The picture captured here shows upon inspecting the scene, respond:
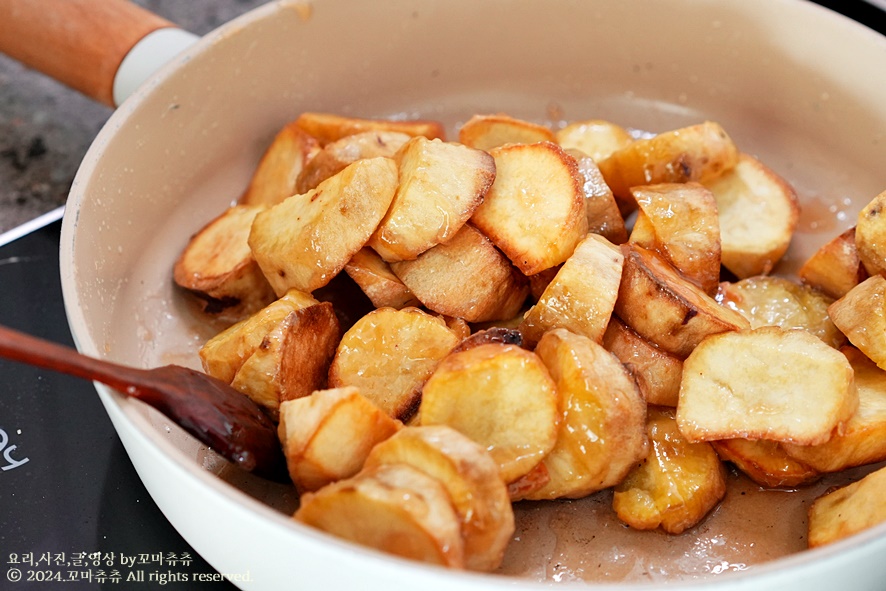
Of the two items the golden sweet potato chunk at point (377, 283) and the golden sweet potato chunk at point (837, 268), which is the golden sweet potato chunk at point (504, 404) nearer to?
the golden sweet potato chunk at point (377, 283)

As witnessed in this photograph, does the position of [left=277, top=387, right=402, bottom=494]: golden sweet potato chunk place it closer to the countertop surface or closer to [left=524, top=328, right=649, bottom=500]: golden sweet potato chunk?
[left=524, top=328, right=649, bottom=500]: golden sweet potato chunk

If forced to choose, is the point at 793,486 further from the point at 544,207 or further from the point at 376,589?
the point at 376,589

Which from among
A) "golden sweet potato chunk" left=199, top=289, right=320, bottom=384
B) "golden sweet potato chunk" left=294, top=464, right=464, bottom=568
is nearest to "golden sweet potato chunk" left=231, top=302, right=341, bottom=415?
"golden sweet potato chunk" left=199, top=289, right=320, bottom=384

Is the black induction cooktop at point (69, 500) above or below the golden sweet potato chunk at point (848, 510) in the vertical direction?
below

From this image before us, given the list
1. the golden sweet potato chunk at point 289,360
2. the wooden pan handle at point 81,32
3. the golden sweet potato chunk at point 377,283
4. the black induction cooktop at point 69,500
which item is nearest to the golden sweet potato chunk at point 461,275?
the golden sweet potato chunk at point 377,283

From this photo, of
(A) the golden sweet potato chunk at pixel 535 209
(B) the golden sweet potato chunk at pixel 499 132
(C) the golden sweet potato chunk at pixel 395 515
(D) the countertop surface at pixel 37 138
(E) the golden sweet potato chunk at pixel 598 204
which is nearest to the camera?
(C) the golden sweet potato chunk at pixel 395 515

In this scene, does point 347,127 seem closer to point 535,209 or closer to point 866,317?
point 535,209

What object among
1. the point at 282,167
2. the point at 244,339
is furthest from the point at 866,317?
the point at 282,167
